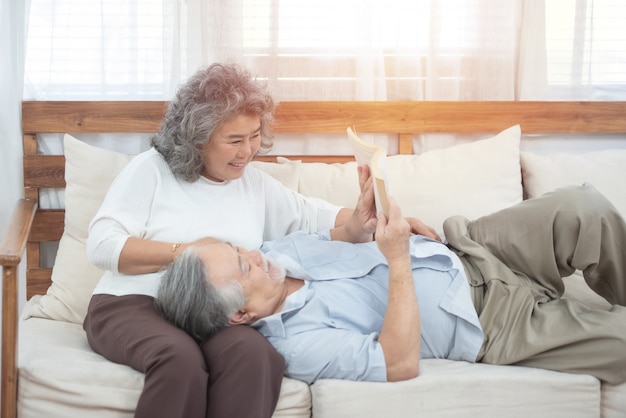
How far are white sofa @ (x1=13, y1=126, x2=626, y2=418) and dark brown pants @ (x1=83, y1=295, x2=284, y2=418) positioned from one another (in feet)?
0.31

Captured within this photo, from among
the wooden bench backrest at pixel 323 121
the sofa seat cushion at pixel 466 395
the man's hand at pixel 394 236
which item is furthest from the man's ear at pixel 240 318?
the wooden bench backrest at pixel 323 121

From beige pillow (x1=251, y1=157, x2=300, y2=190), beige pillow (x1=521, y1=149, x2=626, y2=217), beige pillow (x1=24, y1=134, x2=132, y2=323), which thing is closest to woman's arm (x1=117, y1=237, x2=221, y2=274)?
beige pillow (x1=24, y1=134, x2=132, y2=323)

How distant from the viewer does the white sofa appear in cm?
188

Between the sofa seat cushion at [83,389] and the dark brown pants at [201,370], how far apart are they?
2.2 inches

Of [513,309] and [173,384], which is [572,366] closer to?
[513,309]

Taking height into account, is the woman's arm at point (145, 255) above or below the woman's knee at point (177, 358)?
above

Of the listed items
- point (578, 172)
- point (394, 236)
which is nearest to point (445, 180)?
point (578, 172)

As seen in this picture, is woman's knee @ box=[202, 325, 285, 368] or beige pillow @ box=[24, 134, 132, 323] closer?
woman's knee @ box=[202, 325, 285, 368]

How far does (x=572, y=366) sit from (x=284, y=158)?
4.12ft

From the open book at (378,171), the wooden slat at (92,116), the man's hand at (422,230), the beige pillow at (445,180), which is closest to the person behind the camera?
the open book at (378,171)

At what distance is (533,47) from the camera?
2.96m

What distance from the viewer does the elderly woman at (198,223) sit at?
1.77 metres

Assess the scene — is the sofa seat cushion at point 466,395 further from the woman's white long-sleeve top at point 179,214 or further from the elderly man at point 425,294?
the woman's white long-sleeve top at point 179,214

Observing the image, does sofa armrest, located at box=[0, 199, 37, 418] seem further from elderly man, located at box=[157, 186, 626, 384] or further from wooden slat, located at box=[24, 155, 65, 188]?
wooden slat, located at box=[24, 155, 65, 188]
